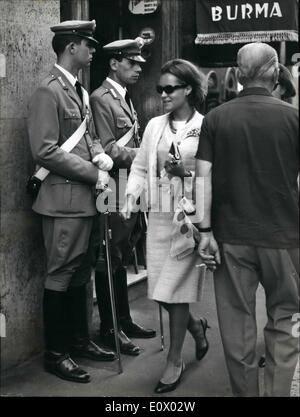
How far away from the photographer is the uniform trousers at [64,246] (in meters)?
5.06

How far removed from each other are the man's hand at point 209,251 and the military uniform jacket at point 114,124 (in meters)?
1.47

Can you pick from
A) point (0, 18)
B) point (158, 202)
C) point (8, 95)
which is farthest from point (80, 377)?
point (0, 18)

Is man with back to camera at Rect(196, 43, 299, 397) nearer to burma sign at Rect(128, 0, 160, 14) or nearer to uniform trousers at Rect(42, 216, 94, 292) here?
uniform trousers at Rect(42, 216, 94, 292)

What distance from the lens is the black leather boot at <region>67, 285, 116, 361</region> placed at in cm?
538

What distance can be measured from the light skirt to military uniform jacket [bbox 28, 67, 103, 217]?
0.53 meters

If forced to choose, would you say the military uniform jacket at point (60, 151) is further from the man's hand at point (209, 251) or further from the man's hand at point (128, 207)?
the man's hand at point (209, 251)

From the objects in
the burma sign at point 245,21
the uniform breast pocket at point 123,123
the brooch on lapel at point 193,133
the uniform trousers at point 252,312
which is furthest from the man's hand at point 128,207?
the burma sign at point 245,21

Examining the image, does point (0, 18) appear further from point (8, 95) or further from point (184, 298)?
point (184, 298)

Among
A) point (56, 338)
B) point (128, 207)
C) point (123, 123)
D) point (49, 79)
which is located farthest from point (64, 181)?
point (56, 338)

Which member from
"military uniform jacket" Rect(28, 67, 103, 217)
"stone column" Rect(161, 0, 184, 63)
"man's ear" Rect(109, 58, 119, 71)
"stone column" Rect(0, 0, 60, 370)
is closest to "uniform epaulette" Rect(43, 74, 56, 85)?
"military uniform jacket" Rect(28, 67, 103, 217)

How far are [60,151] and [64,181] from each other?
25 cm

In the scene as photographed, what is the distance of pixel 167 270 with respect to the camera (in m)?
4.85

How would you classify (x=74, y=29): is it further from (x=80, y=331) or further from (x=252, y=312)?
(x=252, y=312)

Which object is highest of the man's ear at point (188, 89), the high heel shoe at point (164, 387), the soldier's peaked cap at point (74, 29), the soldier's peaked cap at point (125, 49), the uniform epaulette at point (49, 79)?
the soldier's peaked cap at point (74, 29)
